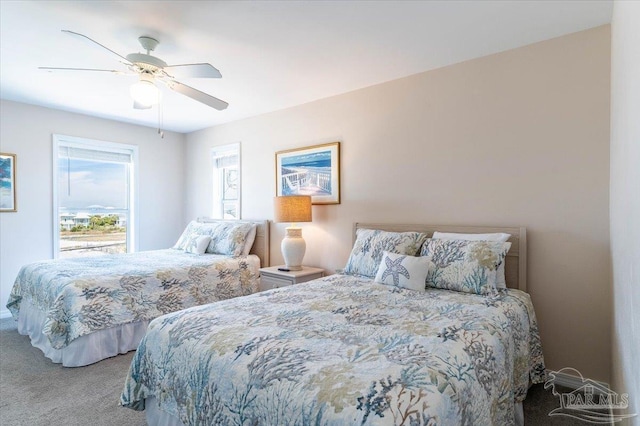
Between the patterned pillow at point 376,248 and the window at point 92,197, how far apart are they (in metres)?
3.65

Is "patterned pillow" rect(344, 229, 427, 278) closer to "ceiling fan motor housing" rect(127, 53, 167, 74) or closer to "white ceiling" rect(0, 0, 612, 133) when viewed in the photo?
"white ceiling" rect(0, 0, 612, 133)

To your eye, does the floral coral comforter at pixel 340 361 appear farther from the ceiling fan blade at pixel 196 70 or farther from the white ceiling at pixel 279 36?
the white ceiling at pixel 279 36

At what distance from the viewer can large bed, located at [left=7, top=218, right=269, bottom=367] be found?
2.65 metres

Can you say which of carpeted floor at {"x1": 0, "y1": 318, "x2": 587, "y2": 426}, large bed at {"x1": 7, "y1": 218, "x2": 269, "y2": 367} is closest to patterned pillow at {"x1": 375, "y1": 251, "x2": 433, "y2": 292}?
carpeted floor at {"x1": 0, "y1": 318, "x2": 587, "y2": 426}

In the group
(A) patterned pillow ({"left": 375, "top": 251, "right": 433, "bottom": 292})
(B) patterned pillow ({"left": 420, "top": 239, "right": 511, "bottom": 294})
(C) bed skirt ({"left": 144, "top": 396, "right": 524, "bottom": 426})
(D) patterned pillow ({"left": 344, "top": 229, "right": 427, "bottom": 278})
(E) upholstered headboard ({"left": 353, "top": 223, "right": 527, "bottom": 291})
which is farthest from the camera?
(D) patterned pillow ({"left": 344, "top": 229, "right": 427, "bottom": 278})

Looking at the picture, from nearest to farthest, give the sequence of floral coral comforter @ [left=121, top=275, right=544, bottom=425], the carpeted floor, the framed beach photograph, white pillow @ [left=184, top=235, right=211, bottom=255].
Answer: floral coral comforter @ [left=121, top=275, right=544, bottom=425], the carpeted floor, the framed beach photograph, white pillow @ [left=184, top=235, right=211, bottom=255]

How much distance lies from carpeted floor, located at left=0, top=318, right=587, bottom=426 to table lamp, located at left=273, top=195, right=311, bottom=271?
5.46 ft

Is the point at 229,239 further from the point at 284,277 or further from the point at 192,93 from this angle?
the point at 192,93

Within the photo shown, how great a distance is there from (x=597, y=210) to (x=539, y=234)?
37 cm

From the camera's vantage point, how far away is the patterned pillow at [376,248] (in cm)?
271

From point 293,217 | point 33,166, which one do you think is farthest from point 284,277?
point 33,166

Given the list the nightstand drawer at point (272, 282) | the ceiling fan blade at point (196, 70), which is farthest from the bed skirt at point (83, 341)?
the ceiling fan blade at point (196, 70)

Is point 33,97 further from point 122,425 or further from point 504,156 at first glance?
point 504,156

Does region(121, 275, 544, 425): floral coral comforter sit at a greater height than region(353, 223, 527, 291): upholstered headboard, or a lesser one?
lesser
